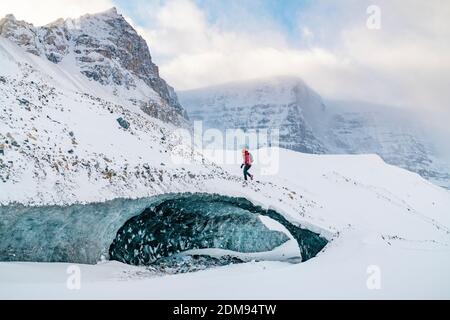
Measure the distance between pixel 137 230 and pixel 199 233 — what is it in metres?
6.17

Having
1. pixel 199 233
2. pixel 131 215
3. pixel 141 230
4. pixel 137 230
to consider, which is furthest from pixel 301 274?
pixel 199 233

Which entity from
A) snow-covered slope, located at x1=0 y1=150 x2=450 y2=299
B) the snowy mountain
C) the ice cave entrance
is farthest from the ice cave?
the snowy mountain

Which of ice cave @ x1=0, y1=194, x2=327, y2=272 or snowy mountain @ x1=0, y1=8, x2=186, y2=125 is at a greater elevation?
snowy mountain @ x1=0, y1=8, x2=186, y2=125

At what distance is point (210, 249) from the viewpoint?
26469mm

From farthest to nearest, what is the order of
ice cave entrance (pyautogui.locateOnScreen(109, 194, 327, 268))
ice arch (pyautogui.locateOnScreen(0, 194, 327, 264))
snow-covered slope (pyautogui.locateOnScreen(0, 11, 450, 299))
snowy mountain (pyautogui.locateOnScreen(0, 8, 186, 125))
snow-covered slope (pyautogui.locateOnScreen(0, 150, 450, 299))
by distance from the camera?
snowy mountain (pyautogui.locateOnScreen(0, 8, 186, 125)) < ice cave entrance (pyautogui.locateOnScreen(109, 194, 327, 268)) < ice arch (pyautogui.locateOnScreen(0, 194, 327, 264)) < snow-covered slope (pyautogui.locateOnScreen(0, 11, 450, 299)) < snow-covered slope (pyautogui.locateOnScreen(0, 150, 450, 299))

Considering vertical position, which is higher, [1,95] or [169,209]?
[1,95]

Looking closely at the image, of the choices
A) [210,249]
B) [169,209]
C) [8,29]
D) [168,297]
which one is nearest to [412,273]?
[168,297]

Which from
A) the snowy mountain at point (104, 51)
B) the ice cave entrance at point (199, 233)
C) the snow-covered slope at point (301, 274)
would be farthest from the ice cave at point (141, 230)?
the snowy mountain at point (104, 51)

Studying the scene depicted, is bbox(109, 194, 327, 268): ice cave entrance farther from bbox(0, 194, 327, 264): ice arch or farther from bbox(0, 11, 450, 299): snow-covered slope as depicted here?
bbox(0, 11, 450, 299): snow-covered slope

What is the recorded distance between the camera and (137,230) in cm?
1988

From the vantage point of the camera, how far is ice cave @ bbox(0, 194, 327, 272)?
1383 cm

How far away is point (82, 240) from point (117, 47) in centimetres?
13533
